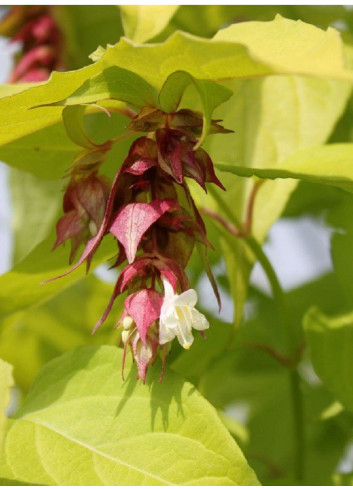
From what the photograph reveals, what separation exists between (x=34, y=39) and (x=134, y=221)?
79 centimetres

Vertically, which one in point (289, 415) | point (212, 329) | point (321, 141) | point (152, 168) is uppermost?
point (152, 168)

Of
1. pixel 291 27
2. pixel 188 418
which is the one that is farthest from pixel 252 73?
pixel 188 418

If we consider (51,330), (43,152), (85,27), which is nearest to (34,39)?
(85,27)

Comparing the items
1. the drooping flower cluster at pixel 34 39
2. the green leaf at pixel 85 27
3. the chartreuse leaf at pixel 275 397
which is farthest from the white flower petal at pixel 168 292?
the green leaf at pixel 85 27

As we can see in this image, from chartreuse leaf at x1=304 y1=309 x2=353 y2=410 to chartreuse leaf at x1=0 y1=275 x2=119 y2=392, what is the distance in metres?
0.52

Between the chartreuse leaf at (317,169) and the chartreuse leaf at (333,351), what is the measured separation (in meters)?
0.18

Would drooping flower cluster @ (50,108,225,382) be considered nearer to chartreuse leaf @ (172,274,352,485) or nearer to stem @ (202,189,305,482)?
stem @ (202,189,305,482)

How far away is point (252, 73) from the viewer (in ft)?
1.69

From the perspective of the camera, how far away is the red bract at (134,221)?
52 centimetres

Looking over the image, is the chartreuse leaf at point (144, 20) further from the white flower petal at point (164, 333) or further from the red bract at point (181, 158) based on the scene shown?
the white flower petal at point (164, 333)

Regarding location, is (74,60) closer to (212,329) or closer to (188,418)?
(212,329)

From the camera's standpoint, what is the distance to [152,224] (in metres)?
0.55

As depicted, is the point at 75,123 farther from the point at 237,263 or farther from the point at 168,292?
the point at 237,263

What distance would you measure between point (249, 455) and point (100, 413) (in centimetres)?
51
